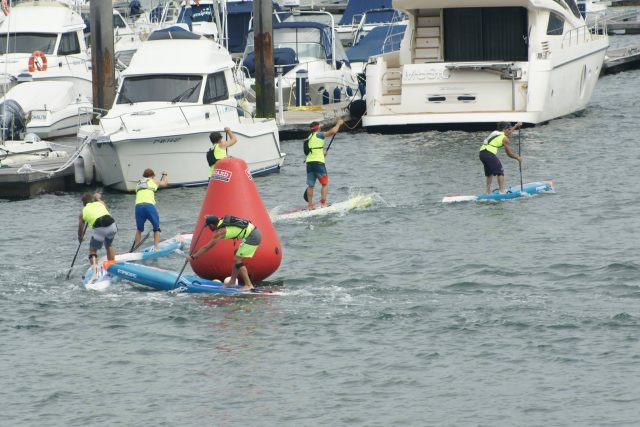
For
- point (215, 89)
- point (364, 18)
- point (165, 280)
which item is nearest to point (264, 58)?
point (215, 89)

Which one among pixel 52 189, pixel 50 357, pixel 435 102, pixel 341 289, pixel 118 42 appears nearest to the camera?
pixel 50 357

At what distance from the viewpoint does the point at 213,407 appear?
15508mm

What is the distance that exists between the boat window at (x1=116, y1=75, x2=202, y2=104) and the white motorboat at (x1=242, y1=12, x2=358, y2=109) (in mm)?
8594

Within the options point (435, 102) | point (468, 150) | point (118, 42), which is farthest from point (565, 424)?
point (118, 42)

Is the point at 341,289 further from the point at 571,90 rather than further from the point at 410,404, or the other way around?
Result: the point at 571,90

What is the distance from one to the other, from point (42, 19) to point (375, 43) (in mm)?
11152

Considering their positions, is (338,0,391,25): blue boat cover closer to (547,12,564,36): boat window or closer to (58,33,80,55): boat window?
(58,33,80,55): boat window

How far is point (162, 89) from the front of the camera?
1152 inches

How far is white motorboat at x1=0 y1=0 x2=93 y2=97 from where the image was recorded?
37.4m

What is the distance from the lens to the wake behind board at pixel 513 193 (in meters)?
26.3

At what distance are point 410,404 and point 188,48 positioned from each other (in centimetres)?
1586

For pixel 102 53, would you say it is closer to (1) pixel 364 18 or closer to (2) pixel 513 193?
(2) pixel 513 193

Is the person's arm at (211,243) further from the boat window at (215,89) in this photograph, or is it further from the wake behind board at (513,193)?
the boat window at (215,89)

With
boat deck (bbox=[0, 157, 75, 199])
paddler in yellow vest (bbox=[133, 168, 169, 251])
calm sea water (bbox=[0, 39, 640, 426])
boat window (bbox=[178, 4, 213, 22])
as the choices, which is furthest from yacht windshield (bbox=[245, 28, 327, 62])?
paddler in yellow vest (bbox=[133, 168, 169, 251])
